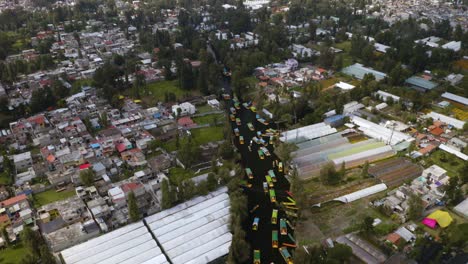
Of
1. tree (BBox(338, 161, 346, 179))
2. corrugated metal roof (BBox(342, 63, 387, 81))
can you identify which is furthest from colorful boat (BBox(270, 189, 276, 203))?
corrugated metal roof (BBox(342, 63, 387, 81))

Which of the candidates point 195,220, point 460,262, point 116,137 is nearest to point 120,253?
point 195,220

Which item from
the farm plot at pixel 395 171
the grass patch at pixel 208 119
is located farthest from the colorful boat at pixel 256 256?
the grass patch at pixel 208 119

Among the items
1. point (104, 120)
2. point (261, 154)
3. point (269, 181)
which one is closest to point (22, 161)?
point (104, 120)

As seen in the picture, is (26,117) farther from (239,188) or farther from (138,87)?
(239,188)

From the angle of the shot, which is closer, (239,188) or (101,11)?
(239,188)

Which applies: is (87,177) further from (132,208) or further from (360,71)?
(360,71)

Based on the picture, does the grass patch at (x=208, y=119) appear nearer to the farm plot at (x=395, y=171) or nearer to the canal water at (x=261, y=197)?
the canal water at (x=261, y=197)
